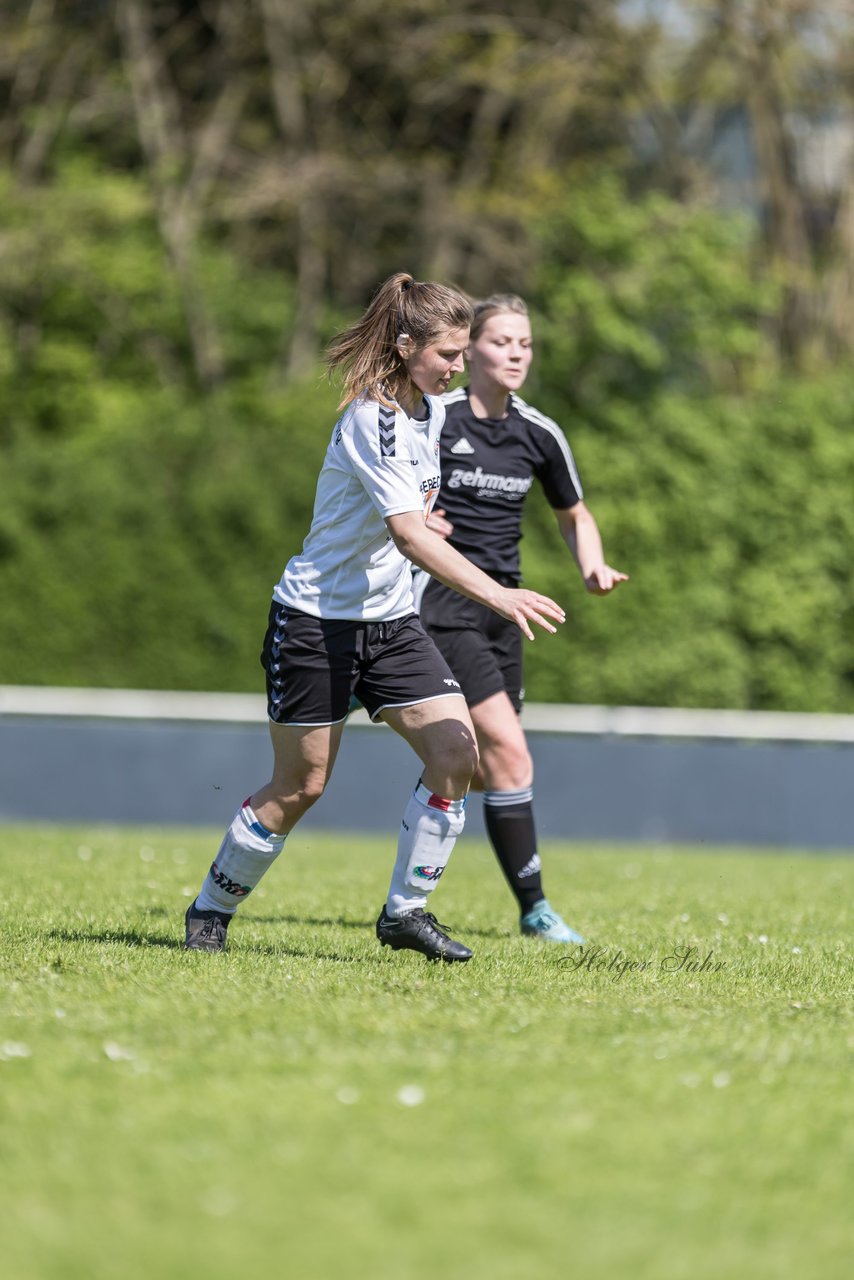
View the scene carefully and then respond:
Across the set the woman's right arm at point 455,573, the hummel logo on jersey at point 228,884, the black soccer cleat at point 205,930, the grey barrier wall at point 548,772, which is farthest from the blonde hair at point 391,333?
the grey barrier wall at point 548,772

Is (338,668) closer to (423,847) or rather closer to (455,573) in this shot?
(455,573)

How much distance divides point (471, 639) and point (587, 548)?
2.02 ft

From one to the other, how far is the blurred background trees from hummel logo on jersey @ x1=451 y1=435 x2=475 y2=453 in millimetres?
9850

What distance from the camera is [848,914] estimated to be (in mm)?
8133

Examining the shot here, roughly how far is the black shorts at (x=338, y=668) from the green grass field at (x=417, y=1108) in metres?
0.86

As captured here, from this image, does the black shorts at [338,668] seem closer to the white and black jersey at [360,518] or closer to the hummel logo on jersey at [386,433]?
the white and black jersey at [360,518]

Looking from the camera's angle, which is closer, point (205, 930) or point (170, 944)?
point (205, 930)

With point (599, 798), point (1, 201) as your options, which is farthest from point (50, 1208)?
point (1, 201)

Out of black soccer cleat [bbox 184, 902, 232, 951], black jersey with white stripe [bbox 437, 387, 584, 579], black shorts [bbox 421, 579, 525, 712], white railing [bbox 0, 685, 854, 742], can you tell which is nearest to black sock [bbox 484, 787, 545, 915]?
black shorts [bbox 421, 579, 525, 712]

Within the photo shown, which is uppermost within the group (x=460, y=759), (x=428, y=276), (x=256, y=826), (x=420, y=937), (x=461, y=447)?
(x=428, y=276)

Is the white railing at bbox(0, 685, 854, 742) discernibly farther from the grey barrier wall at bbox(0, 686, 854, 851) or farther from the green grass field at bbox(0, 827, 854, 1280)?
the green grass field at bbox(0, 827, 854, 1280)

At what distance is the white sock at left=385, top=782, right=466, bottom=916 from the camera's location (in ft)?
18.5

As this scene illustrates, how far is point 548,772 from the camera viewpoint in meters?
15.0

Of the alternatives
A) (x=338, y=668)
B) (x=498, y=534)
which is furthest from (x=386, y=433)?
(x=498, y=534)
